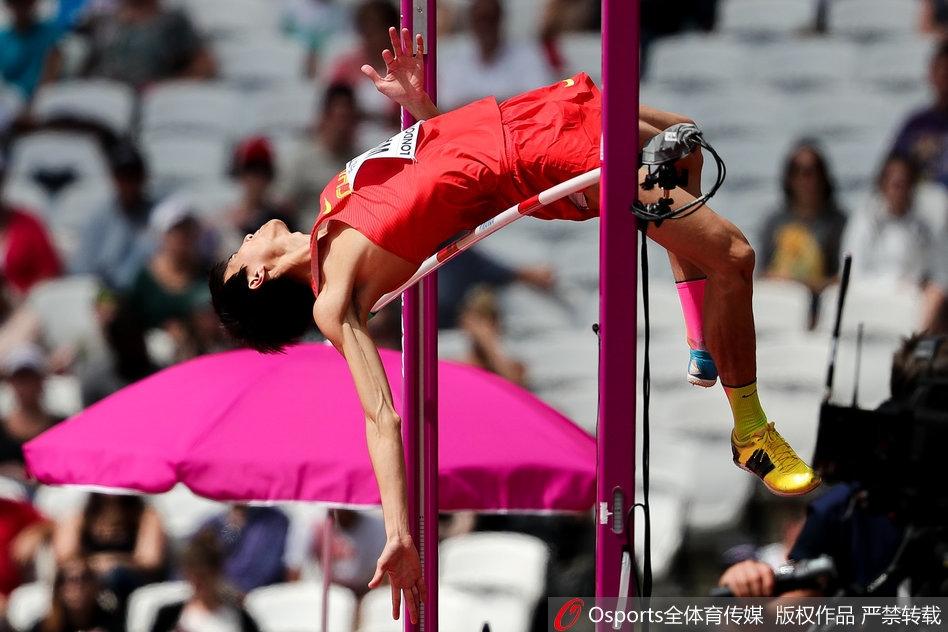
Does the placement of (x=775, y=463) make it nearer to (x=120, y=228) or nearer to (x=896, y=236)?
(x=896, y=236)

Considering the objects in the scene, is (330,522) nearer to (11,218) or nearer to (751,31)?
(11,218)

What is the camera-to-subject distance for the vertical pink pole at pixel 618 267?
3.71 meters

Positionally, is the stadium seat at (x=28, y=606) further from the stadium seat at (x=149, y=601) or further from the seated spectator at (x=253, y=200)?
the seated spectator at (x=253, y=200)

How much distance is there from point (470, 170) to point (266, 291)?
2.38ft

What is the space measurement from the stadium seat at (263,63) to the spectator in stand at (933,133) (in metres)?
3.98

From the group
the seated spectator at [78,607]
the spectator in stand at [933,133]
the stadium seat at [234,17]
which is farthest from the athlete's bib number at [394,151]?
the stadium seat at [234,17]

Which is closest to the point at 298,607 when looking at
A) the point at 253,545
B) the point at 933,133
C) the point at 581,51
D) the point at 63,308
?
the point at 253,545

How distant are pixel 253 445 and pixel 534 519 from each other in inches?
86.2

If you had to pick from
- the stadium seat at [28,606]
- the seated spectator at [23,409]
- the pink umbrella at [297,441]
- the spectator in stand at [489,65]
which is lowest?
the stadium seat at [28,606]

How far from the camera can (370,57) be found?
10062 mm

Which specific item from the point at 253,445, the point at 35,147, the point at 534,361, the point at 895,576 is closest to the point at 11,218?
the point at 35,147

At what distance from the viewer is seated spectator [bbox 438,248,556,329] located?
871cm

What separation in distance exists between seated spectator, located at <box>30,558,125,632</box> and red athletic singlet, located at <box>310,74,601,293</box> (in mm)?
3599

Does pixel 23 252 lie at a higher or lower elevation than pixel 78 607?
higher
